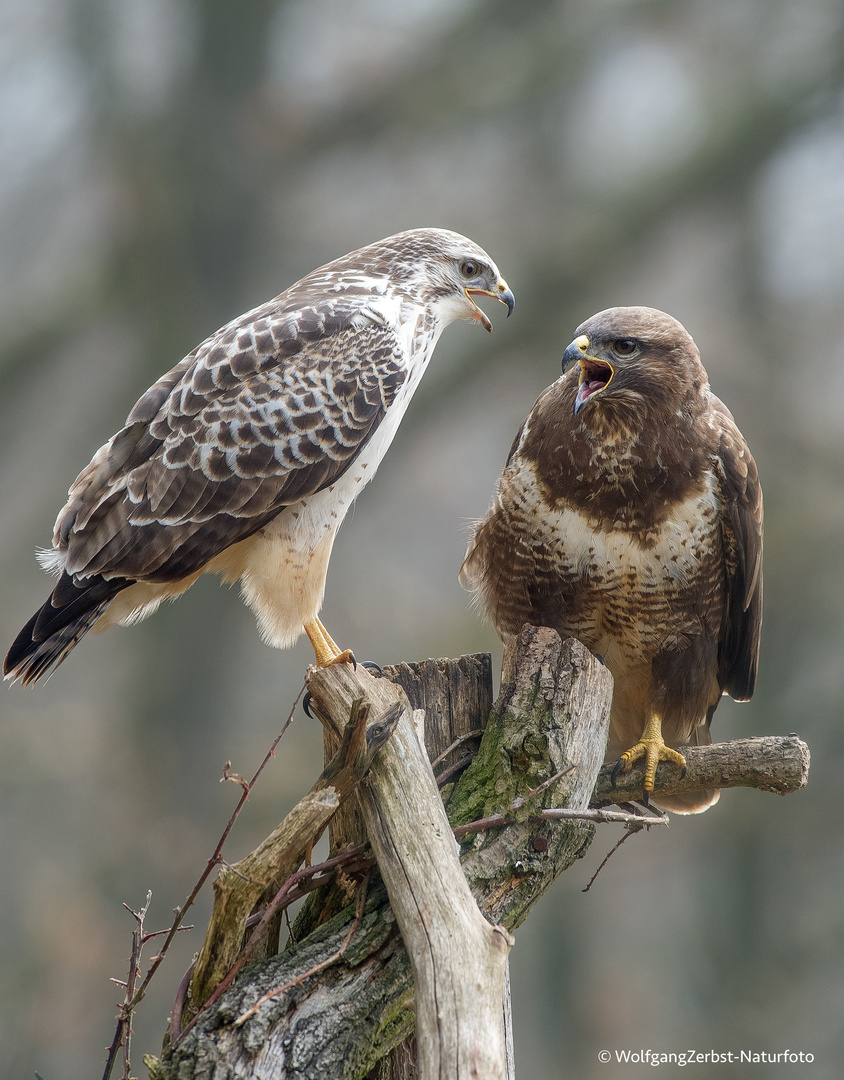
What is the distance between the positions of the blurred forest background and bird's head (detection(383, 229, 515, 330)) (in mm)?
3917

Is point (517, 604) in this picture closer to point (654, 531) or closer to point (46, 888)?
point (654, 531)

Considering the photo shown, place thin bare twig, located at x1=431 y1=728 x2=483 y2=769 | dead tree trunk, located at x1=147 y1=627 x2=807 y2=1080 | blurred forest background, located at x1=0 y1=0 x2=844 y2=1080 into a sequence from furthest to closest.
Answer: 1. blurred forest background, located at x1=0 y1=0 x2=844 y2=1080
2. thin bare twig, located at x1=431 y1=728 x2=483 y2=769
3. dead tree trunk, located at x1=147 y1=627 x2=807 y2=1080

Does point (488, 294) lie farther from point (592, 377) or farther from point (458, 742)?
point (458, 742)

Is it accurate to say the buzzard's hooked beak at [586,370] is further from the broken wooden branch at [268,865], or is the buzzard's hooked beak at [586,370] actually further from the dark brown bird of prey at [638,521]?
the broken wooden branch at [268,865]

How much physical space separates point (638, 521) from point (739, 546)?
37 cm

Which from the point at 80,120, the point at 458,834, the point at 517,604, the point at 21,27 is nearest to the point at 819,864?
the point at 517,604

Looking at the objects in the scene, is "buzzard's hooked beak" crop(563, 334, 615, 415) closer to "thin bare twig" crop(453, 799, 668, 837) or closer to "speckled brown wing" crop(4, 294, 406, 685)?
"speckled brown wing" crop(4, 294, 406, 685)

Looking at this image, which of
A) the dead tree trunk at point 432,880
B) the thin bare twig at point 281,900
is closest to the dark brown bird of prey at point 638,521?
the dead tree trunk at point 432,880

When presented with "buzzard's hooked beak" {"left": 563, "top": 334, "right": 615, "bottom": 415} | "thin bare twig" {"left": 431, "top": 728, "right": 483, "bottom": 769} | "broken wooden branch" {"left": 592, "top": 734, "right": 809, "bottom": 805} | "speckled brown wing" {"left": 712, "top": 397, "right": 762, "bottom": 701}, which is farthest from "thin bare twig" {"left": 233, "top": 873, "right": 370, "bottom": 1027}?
"speckled brown wing" {"left": 712, "top": 397, "right": 762, "bottom": 701}

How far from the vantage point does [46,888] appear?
779cm

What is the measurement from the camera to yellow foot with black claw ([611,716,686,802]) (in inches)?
121

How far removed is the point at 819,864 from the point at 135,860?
16.7ft

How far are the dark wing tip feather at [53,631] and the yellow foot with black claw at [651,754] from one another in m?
1.63

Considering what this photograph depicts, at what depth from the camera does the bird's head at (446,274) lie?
354cm
